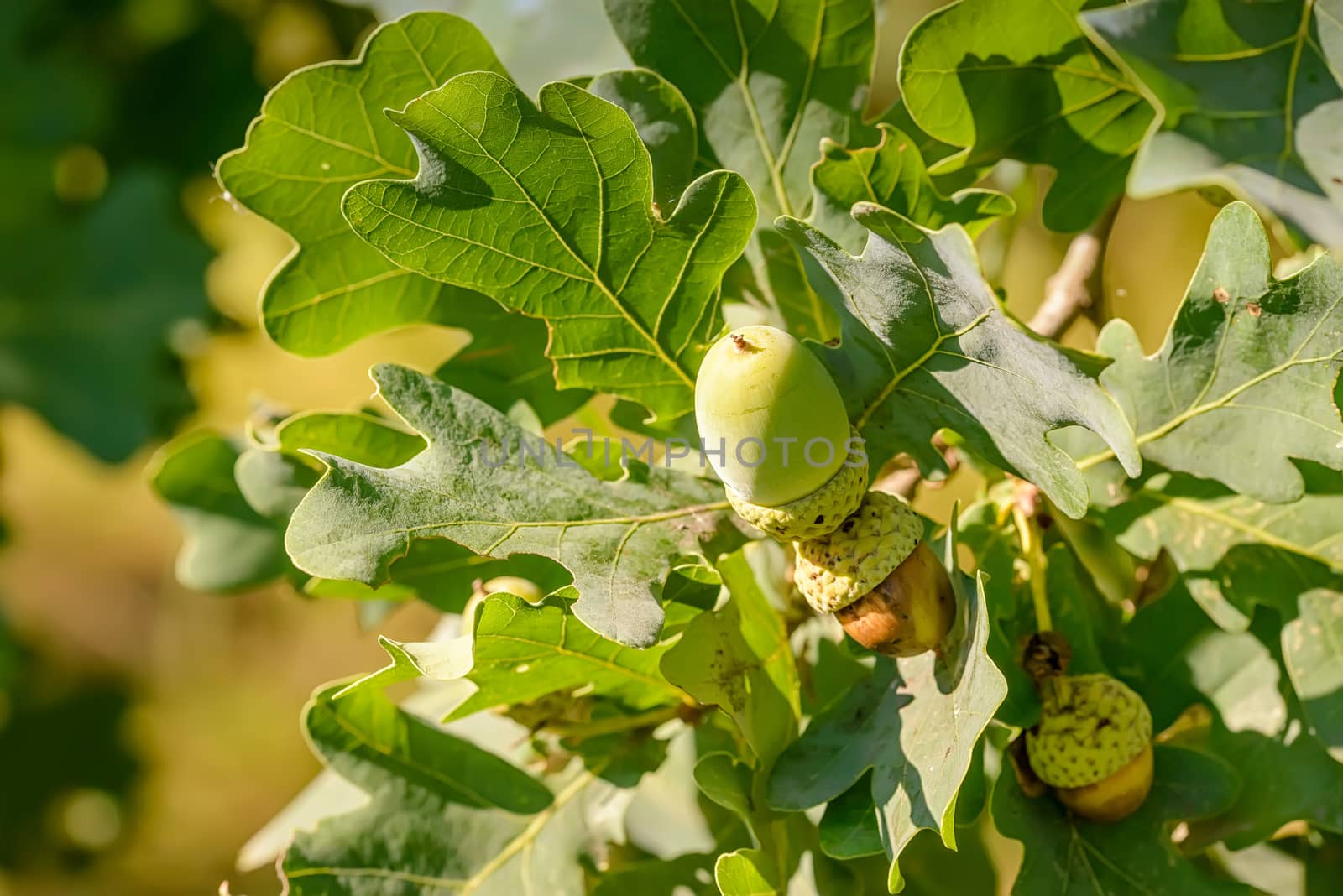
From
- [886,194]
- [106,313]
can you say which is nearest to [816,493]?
[886,194]

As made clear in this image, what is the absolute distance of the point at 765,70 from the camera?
95 centimetres

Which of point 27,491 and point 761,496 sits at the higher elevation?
point 761,496

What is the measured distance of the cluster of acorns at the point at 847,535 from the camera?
72 cm

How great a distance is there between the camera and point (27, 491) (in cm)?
431

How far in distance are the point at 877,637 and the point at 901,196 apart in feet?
1.05

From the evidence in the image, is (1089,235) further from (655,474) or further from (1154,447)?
→ (655,474)

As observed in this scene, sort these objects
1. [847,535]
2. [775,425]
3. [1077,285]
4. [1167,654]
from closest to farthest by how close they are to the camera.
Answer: [775,425]
[847,535]
[1167,654]
[1077,285]

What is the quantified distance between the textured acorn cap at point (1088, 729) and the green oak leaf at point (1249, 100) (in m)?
0.37

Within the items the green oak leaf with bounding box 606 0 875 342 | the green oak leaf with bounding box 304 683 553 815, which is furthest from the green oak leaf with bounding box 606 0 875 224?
the green oak leaf with bounding box 304 683 553 815

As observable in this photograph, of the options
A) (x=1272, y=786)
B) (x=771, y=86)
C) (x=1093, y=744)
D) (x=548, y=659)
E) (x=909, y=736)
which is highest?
(x=771, y=86)

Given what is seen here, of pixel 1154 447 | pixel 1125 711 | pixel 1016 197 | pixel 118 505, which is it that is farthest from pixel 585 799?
pixel 118 505

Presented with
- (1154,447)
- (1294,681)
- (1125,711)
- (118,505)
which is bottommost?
(118,505)

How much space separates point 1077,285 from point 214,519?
38.5 inches

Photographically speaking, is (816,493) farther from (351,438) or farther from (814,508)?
(351,438)
